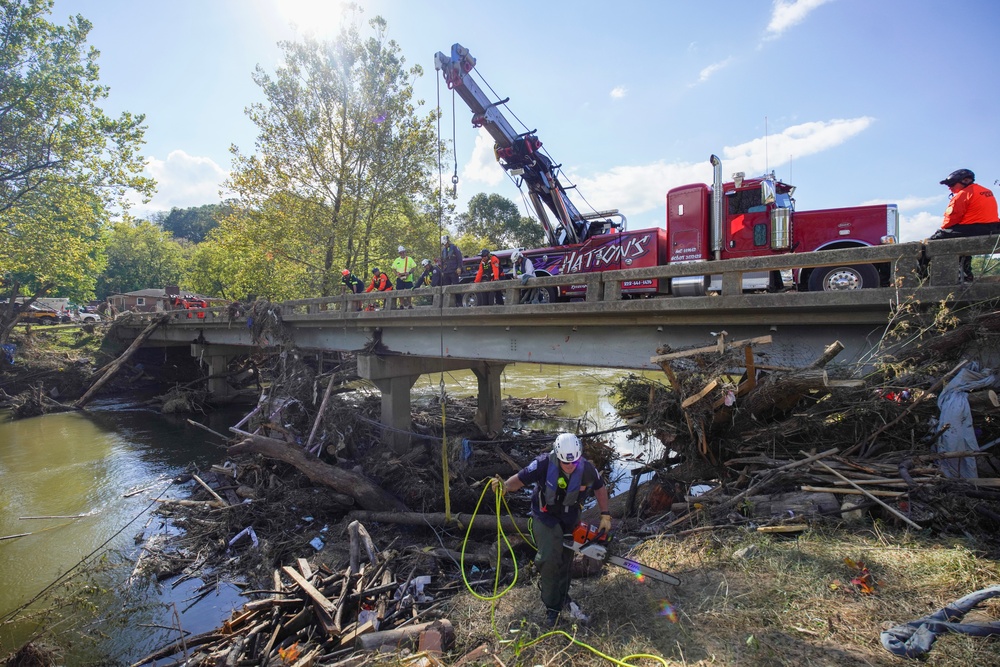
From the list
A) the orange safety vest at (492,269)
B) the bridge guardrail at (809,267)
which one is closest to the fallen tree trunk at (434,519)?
the bridge guardrail at (809,267)

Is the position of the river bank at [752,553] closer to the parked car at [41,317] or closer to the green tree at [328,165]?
the green tree at [328,165]

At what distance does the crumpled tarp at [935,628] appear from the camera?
10.4 feet

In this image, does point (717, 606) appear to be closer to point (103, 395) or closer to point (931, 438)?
point (931, 438)

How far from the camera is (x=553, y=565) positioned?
182 inches

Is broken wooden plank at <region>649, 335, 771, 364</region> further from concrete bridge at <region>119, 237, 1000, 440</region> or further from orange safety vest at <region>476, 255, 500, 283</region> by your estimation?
orange safety vest at <region>476, 255, 500, 283</region>

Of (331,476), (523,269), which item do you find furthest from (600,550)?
(523,269)

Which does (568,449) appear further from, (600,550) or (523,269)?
(523,269)

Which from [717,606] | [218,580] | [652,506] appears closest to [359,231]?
[218,580]

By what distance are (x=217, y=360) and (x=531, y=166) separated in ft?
61.0

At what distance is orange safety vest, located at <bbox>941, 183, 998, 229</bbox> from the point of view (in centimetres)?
577

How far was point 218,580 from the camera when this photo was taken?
7.46 m

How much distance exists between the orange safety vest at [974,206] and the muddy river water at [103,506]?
16.8 feet

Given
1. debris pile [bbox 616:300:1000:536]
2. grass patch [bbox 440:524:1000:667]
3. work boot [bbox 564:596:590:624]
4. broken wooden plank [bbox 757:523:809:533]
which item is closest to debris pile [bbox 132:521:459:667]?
grass patch [bbox 440:524:1000:667]

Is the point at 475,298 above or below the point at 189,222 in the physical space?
below
